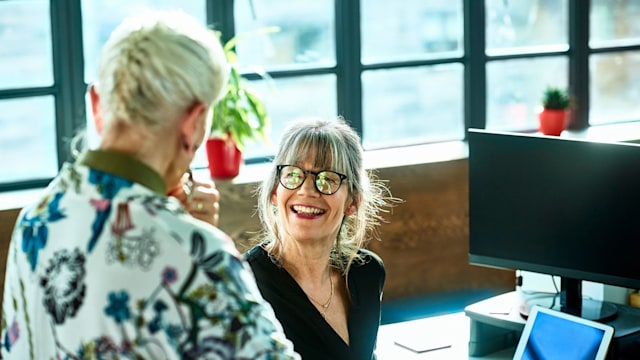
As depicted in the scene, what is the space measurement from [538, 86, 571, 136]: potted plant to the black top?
2685 millimetres

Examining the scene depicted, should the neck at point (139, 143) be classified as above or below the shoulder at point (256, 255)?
above

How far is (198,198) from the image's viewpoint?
5.74ft

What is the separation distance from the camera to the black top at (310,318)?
2.62 meters

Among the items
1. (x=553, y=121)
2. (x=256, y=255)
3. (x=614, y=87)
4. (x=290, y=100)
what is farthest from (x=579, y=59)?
(x=256, y=255)

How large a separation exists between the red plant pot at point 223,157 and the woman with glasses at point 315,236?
58.3 inches

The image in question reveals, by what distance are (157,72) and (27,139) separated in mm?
3022

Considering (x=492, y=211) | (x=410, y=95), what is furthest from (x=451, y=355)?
(x=410, y=95)

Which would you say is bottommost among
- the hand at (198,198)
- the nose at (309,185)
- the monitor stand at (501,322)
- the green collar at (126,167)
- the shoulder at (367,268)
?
the monitor stand at (501,322)

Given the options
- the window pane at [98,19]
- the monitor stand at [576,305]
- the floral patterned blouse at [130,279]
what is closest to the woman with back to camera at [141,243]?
the floral patterned blouse at [130,279]

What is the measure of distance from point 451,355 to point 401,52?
244 centimetres

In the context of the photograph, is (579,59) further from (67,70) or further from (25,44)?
(25,44)

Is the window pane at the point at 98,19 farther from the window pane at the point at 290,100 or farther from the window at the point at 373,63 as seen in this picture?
the window pane at the point at 290,100

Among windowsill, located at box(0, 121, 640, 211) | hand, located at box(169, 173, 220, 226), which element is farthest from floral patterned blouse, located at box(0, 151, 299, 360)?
windowsill, located at box(0, 121, 640, 211)

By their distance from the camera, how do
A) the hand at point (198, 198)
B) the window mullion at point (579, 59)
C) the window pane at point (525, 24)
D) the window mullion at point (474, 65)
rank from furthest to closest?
the window mullion at point (579, 59) → the window pane at point (525, 24) → the window mullion at point (474, 65) → the hand at point (198, 198)
